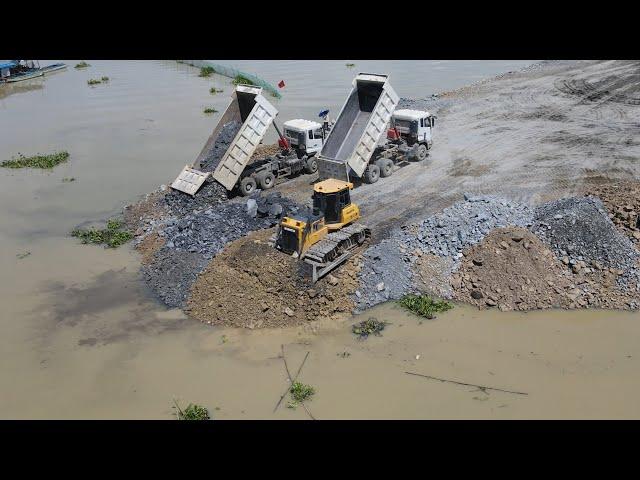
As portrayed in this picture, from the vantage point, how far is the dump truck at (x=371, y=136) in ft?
74.4

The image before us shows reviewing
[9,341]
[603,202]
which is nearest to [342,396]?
[9,341]

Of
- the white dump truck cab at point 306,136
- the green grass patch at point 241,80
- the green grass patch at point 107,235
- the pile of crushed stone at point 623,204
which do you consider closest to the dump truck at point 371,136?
the white dump truck cab at point 306,136

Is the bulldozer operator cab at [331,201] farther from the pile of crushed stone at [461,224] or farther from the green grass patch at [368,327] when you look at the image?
the green grass patch at [368,327]

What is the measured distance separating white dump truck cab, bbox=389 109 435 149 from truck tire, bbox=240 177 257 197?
7046 mm

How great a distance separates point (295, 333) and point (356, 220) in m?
5.58

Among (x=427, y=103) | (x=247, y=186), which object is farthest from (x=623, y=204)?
(x=427, y=103)

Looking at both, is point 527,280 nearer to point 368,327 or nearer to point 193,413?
point 368,327

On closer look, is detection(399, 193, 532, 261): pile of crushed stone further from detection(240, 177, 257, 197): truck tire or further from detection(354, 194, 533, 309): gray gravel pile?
detection(240, 177, 257, 197): truck tire

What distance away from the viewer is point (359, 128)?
952 inches

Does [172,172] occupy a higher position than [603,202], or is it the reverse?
[603,202]

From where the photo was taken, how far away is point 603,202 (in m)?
19.6

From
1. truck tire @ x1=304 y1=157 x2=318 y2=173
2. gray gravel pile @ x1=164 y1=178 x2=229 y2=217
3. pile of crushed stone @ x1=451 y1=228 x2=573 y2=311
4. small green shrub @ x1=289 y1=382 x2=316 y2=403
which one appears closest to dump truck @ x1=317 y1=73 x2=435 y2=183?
truck tire @ x1=304 y1=157 x2=318 y2=173

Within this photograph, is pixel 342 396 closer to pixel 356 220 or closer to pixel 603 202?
pixel 356 220

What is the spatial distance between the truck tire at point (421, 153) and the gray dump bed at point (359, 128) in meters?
2.42
